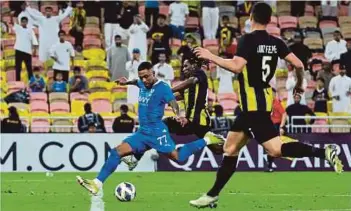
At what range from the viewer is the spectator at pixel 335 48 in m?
30.0

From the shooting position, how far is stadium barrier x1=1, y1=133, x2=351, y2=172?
24703 millimetres

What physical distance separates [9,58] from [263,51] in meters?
17.8

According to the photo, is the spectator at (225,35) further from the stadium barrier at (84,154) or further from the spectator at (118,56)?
the stadium barrier at (84,154)

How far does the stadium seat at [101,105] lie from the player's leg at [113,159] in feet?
39.4

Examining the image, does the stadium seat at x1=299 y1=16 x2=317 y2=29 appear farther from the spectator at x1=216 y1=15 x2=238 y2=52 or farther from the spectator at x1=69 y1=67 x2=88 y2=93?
the spectator at x1=69 y1=67 x2=88 y2=93

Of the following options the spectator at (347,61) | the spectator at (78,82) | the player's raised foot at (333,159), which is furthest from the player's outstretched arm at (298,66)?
the spectator at (347,61)

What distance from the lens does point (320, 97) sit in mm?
28047

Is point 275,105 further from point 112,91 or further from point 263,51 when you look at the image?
point 263,51

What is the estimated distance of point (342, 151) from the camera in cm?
2492

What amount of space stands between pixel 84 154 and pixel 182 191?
24.6ft

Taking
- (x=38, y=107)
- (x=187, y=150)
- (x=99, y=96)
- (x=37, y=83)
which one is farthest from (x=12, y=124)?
(x=187, y=150)

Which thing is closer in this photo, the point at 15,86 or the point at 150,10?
the point at 15,86

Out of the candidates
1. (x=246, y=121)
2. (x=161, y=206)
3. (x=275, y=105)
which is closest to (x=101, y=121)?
(x=275, y=105)

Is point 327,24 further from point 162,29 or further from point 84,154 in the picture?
point 84,154
